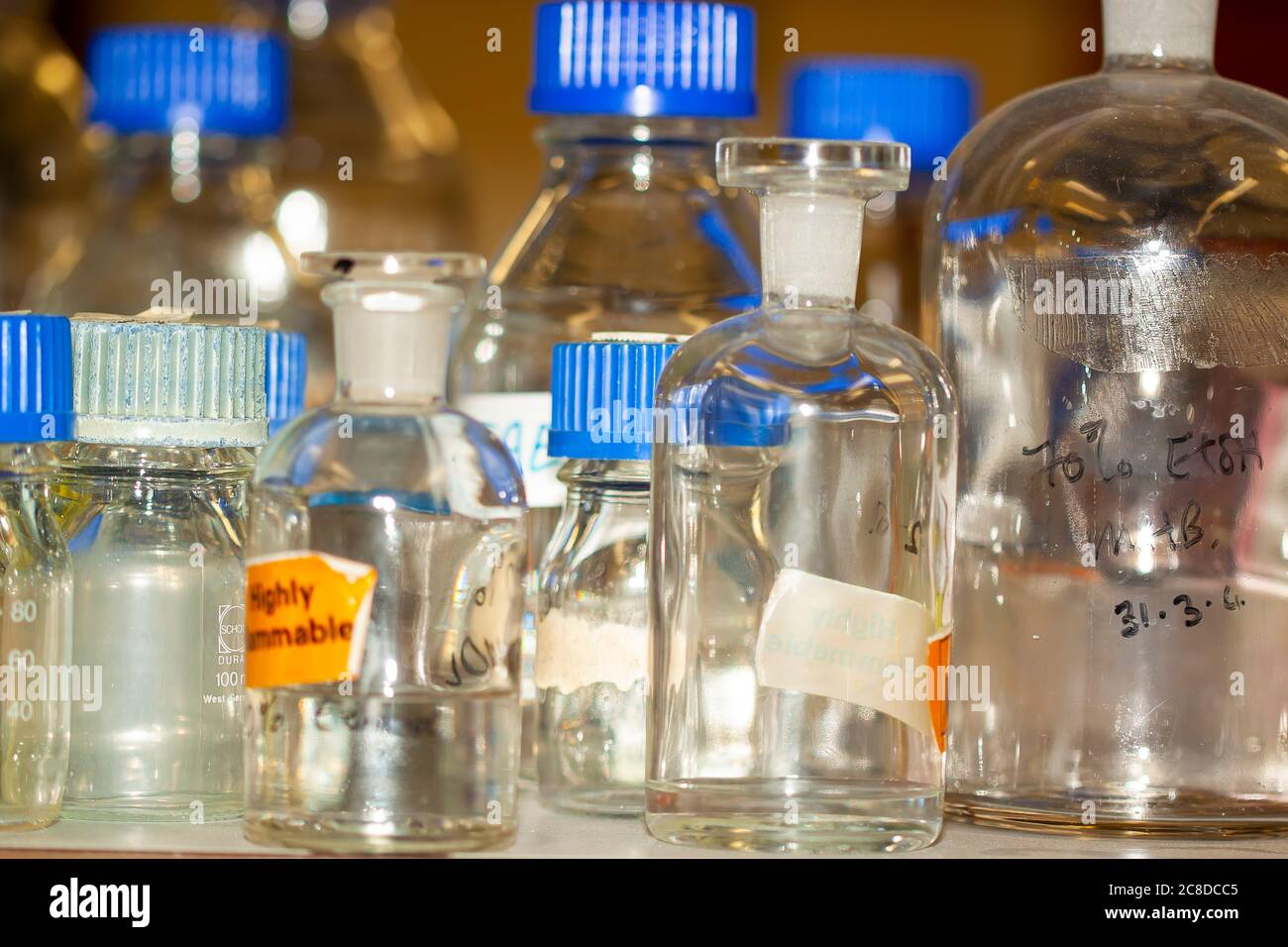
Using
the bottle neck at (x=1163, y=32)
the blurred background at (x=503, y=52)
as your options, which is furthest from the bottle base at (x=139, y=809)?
the blurred background at (x=503, y=52)

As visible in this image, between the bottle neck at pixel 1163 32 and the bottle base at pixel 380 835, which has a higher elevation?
the bottle neck at pixel 1163 32

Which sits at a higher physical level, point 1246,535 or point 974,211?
point 974,211

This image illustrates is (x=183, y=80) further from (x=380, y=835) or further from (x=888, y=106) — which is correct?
(x=380, y=835)

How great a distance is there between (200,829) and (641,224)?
40 cm

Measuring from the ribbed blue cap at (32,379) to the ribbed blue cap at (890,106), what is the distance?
607 mm

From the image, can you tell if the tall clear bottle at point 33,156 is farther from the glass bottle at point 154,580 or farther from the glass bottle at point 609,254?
the glass bottle at point 154,580

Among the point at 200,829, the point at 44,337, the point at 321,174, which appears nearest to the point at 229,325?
the point at 44,337

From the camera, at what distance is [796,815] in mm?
627

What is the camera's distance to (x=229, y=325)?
0.69 meters

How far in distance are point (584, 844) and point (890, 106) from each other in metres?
0.65

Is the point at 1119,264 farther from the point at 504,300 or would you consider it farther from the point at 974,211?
the point at 504,300

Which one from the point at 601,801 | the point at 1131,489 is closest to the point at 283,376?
the point at 601,801

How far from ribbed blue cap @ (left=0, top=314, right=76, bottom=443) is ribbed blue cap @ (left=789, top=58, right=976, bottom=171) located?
607 mm

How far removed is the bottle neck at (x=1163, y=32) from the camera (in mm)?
750
